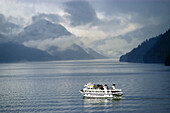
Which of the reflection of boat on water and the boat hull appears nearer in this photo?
the boat hull

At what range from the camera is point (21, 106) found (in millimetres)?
81938

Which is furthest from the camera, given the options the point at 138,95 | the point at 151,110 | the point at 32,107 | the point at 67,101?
the point at 138,95

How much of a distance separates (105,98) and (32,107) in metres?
26.3

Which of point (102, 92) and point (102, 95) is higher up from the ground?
point (102, 92)

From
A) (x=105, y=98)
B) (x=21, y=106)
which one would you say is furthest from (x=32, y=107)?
(x=105, y=98)

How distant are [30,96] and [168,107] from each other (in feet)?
164

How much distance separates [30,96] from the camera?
101 meters

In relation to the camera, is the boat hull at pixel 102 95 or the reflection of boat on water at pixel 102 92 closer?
the boat hull at pixel 102 95

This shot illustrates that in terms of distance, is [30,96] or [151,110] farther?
[30,96]

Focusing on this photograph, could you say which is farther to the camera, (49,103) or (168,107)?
(49,103)

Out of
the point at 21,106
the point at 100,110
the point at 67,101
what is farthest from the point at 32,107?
the point at 100,110

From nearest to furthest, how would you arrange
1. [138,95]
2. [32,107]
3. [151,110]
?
[151,110]
[32,107]
[138,95]

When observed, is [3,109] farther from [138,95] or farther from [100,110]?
[138,95]

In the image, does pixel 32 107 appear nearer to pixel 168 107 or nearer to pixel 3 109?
pixel 3 109
